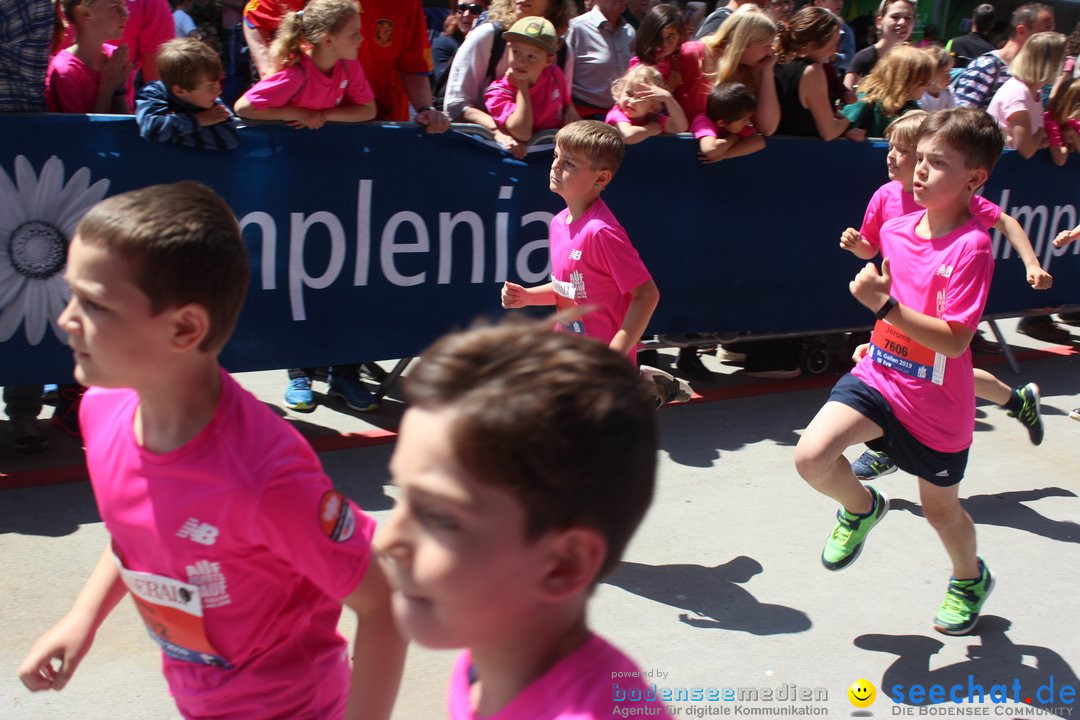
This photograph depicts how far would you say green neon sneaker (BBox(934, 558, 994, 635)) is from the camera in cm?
388

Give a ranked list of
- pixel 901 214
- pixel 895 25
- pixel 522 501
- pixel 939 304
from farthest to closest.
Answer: pixel 895 25
pixel 901 214
pixel 939 304
pixel 522 501

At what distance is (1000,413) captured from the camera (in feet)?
21.4

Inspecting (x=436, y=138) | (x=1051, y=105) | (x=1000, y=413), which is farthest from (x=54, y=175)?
(x=1051, y=105)

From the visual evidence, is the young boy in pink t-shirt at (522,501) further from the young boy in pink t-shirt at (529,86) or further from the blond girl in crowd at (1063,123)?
the blond girl in crowd at (1063,123)

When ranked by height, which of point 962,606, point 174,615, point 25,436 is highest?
point 174,615

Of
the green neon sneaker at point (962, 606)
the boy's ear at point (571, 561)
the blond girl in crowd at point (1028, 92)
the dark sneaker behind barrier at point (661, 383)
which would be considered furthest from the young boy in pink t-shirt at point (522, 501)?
the blond girl in crowd at point (1028, 92)

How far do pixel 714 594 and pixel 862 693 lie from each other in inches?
29.3

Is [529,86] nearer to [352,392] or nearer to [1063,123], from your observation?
[352,392]

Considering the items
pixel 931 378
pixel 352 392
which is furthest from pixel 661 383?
pixel 352 392

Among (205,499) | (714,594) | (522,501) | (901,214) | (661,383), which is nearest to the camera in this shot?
(522,501)

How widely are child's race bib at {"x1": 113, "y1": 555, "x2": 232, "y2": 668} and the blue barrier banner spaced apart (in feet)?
6.30

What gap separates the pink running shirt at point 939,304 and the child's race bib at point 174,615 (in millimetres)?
2626

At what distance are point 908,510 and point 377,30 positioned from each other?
146 inches

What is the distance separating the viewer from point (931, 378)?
3764mm
